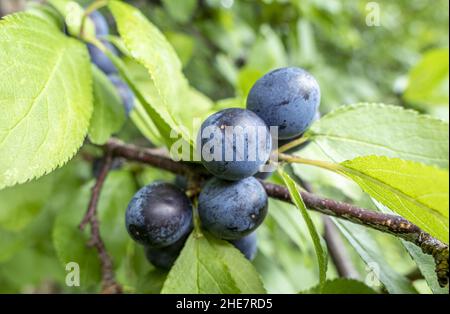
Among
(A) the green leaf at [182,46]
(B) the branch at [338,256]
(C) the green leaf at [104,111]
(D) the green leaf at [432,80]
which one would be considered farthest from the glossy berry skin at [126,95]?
(D) the green leaf at [432,80]

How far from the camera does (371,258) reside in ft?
3.03

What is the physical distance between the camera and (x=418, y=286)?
115 cm

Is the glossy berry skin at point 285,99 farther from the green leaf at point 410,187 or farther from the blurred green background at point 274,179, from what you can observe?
the blurred green background at point 274,179

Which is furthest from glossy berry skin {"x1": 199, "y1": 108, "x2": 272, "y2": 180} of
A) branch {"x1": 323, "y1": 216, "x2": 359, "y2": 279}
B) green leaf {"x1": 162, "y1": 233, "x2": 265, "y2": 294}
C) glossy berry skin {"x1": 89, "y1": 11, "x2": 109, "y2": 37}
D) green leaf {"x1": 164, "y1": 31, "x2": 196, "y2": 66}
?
green leaf {"x1": 164, "y1": 31, "x2": 196, "y2": 66}

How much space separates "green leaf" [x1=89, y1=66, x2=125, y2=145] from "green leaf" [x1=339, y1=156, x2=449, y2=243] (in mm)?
553

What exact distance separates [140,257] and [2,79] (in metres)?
0.70

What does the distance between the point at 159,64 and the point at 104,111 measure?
0.82 ft

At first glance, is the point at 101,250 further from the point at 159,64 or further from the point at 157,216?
the point at 159,64

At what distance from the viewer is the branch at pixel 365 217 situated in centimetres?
66

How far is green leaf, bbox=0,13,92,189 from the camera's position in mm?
739

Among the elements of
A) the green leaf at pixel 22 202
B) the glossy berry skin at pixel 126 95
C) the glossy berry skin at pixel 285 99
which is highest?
the glossy berry skin at pixel 285 99

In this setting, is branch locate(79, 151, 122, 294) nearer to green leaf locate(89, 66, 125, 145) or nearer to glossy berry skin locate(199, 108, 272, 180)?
green leaf locate(89, 66, 125, 145)

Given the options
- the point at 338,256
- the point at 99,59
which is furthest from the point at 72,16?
the point at 338,256
